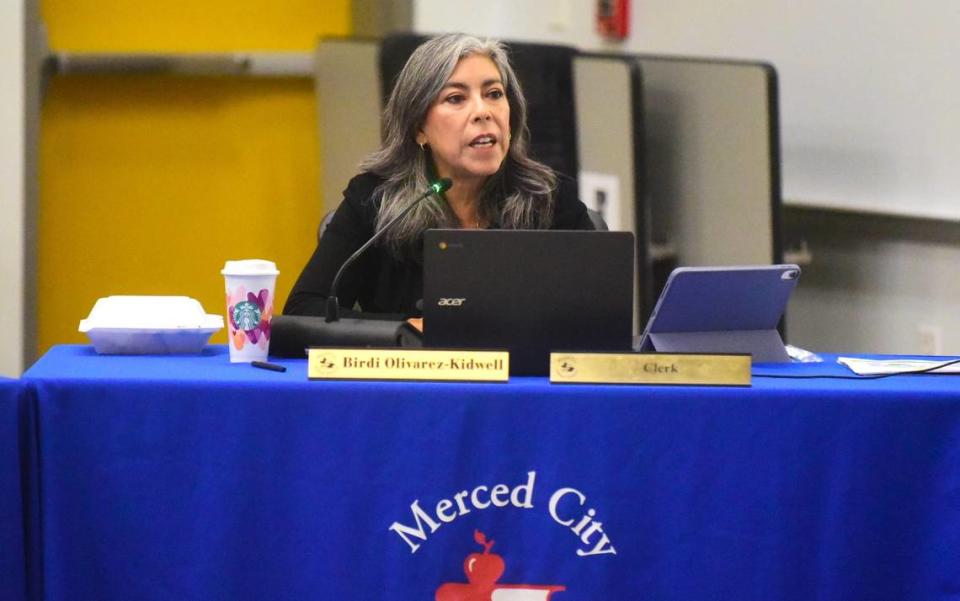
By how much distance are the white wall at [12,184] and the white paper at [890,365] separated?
8.83 feet

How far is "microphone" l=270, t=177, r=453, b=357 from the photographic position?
1.78 meters

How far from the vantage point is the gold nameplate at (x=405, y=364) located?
63.2 inches

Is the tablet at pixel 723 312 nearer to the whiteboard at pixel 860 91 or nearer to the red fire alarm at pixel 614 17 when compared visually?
the whiteboard at pixel 860 91

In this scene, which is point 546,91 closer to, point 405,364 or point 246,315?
point 246,315

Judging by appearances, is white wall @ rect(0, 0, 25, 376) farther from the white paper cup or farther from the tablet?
the tablet

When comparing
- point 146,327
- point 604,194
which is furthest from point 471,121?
point 604,194

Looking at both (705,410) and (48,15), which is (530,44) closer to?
(48,15)

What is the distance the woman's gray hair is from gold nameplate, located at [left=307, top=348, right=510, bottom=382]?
0.65 metres

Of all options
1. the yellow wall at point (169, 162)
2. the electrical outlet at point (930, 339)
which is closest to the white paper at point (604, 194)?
the electrical outlet at point (930, 339)

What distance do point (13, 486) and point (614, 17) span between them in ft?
10.2

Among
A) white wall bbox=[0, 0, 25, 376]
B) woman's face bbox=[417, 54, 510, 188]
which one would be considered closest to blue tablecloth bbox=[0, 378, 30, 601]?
woman's face bbox=[417, 54, 510, 188]

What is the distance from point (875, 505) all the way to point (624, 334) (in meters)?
0.37

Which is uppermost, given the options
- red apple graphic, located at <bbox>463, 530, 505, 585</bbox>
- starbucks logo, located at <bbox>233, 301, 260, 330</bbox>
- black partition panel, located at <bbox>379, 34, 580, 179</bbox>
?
black partition panel, located at <bbox>379, 34, 580, 179</bbox>

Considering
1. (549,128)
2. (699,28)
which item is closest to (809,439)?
(549,128)
